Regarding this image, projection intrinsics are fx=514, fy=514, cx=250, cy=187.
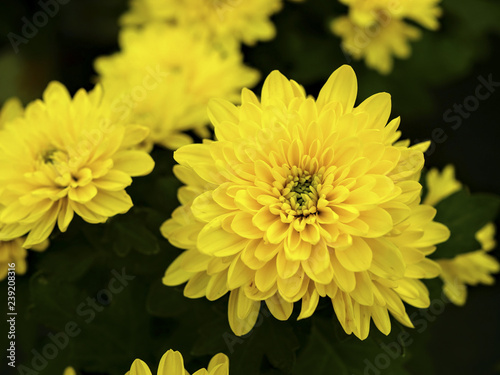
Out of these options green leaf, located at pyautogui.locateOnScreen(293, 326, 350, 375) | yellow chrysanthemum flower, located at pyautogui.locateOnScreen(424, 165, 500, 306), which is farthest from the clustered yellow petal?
Answer: green leaf, located at pyautogui.locateOnScreen(293, 326, 350, 375)

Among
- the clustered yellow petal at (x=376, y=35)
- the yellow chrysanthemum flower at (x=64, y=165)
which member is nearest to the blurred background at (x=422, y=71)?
the clustered yellow petal at (x=376, y=35)

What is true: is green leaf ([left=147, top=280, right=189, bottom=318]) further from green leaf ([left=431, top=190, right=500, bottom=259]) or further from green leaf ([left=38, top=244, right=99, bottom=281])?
green leaf ([left=431, top=190, right=500, bottom=259])

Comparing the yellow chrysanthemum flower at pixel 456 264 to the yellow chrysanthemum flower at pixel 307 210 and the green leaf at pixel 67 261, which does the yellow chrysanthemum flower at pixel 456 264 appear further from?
the green leaf at pixel 67 261

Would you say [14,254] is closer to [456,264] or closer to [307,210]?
[307,210]

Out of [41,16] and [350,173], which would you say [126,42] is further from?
[350,173]

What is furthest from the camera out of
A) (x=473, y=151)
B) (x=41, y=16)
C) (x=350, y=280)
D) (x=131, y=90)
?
(x=473, y=151)

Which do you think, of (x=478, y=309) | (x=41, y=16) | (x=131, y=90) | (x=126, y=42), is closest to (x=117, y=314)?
(x=131, y=90)

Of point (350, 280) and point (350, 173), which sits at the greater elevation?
point (350, 173)
